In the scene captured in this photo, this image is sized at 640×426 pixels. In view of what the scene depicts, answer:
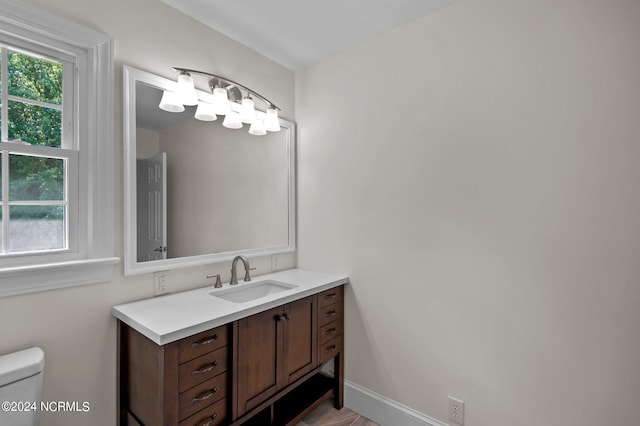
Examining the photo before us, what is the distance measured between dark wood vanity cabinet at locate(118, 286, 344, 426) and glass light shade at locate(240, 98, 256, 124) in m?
1.23

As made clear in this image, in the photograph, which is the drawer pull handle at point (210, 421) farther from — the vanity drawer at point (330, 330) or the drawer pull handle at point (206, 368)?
the vanity drawer at point (330, 330)

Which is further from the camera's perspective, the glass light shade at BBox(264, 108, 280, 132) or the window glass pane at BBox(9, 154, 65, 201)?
the glass light shade at BBox(264, 108, 280, 132)

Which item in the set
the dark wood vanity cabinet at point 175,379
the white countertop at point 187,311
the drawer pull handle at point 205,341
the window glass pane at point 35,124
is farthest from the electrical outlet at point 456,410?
the window glass pane at point 35,124

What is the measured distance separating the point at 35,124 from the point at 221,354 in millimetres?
1327

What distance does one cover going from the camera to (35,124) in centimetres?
136

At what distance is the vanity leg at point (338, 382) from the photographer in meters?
2.13

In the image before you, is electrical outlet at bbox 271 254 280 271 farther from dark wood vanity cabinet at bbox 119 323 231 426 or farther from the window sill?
the window sill

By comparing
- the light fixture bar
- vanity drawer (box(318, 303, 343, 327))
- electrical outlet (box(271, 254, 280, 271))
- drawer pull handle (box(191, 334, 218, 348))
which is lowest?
vanity drawer (box(318, 303, 343, 327))

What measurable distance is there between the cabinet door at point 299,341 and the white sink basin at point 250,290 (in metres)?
0.18

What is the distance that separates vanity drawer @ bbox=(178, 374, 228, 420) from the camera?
1.28 metres

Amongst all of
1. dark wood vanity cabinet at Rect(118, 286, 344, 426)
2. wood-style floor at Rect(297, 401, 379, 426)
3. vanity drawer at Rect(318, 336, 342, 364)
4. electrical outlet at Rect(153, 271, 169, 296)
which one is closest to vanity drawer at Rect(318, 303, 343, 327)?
dark wood vanity cabinet at Rect(118, 286, 344, 426)

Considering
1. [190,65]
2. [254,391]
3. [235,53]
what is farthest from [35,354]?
[235,53]

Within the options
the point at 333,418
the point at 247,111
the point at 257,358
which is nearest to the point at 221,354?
the point at 257,358

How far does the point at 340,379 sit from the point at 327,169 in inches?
59.6
